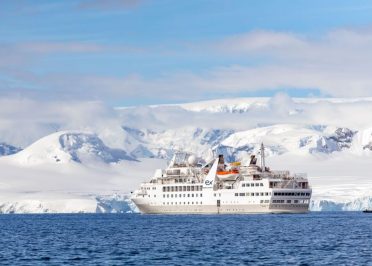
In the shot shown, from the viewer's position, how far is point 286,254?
74.8 metres

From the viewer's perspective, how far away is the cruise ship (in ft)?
530

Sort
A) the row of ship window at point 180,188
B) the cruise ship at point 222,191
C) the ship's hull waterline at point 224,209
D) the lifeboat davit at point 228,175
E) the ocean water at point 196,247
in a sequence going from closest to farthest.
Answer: the ocean water at point 196,247 < the ship's hull waterline at point 224,209 < the cruise ship at point 222,191 < the lifeboat davit at point 228,175 < the row of ship window at point 180,188

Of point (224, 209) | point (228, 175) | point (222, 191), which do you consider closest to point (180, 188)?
point (222, 191)

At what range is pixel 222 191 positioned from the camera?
16562 cm

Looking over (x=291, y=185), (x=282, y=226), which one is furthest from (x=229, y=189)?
(x=282, y=226)

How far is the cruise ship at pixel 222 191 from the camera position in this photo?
16162 centimetres

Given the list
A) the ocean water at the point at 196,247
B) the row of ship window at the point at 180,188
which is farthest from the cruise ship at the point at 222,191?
the ocean water at the point at 196,247

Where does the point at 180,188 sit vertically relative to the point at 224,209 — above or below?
above

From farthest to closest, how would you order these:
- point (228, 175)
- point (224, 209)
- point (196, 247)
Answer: point (228, 175) → point (224, 209) → point (196, 247)

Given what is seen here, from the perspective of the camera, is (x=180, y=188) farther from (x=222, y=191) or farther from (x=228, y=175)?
(x=228, y=175)

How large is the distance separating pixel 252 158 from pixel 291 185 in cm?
1065

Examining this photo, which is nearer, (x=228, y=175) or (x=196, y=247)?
(x=196, y=247)

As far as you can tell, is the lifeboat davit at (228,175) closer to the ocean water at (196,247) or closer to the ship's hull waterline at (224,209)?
the ship's hull waterline at (224,209)

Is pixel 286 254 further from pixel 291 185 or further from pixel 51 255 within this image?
pixel 291 185
